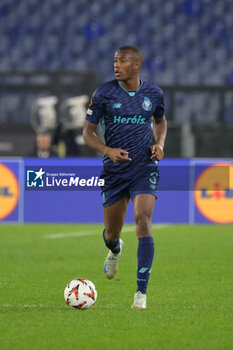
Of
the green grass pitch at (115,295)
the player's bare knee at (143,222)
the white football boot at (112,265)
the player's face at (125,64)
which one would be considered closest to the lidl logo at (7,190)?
the green grass pitch at (115,295)

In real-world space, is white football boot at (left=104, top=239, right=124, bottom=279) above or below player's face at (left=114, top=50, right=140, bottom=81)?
below

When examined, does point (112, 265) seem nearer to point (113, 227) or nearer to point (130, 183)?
point (113, 227)

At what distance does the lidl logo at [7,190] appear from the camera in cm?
1302

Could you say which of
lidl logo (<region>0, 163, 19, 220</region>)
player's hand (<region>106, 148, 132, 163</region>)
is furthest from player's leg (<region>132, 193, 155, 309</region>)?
lidl logo (<region>0, 163, 19, 220</region>)

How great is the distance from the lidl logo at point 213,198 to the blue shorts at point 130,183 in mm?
7529

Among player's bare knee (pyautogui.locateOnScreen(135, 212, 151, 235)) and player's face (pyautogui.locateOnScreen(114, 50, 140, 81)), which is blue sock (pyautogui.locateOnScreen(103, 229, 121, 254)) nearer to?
player's bare knee (pyautogui.locateOnScreen(135, 212, 151, 235))

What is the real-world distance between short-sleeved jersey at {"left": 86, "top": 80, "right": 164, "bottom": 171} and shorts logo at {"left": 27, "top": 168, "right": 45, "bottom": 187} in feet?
1.96

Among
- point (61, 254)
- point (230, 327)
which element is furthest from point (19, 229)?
point (230, 327)

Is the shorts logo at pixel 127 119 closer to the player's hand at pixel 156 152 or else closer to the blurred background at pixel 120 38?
the player's hand at pixel 156 152

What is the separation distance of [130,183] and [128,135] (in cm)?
36

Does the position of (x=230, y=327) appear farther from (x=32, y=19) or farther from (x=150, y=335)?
(x=32, y=19)

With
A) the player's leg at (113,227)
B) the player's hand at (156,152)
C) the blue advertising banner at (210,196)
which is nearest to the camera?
the player's hand at (156,152)

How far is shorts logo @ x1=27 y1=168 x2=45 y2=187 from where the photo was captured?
6061mm

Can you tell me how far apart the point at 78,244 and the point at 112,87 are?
209 inches
